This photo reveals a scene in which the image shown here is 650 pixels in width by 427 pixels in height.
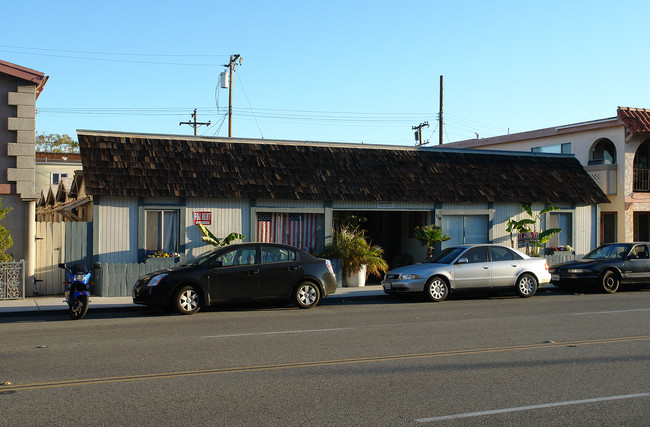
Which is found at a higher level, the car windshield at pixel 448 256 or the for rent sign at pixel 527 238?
the for rent sign at pixel 527 238

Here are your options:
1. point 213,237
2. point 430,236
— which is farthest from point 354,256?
point 213,237

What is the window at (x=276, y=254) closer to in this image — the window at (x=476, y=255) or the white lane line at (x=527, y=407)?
the window at (x=476, y=255)

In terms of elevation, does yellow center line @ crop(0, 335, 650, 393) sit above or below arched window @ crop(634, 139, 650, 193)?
below

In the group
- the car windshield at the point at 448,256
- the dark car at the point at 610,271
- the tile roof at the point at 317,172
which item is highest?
the tile roof at the point at 317,172

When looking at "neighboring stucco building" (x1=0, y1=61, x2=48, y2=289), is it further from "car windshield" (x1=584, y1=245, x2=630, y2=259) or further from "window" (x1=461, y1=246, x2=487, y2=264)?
"car windshield" (x1=584, y1=245, x2=630, y2=259)

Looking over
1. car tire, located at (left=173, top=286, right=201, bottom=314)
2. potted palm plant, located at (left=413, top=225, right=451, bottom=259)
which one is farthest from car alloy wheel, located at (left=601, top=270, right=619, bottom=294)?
car tire, located at (left=173, top=286, right=201, bottom=314)

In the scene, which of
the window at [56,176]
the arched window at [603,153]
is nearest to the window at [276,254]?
the arched window at [603,153]

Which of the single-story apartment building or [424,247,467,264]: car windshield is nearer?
[424,247,467,264]: car windshield

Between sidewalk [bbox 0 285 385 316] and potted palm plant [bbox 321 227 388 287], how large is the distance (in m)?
1.36

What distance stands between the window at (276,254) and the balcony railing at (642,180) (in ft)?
56.4

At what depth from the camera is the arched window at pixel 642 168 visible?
26.8 m

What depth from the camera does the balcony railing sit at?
2681 cm

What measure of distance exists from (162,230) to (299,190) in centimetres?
411

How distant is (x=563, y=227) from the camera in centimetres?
2417
